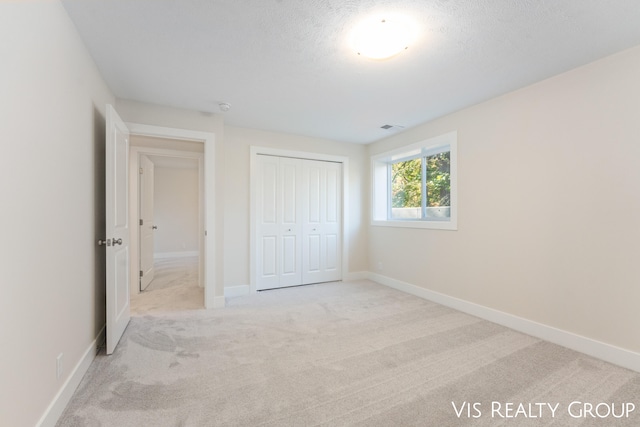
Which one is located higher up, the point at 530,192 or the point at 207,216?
the point at 530,192

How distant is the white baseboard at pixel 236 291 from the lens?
3795 millimetres

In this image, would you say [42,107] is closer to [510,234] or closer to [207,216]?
[207,216]

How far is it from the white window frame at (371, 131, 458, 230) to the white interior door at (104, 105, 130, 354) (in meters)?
3.44

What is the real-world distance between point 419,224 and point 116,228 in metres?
3.45

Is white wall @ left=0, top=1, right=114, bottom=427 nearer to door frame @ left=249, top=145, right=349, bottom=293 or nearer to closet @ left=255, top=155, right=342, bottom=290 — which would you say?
door frame @ left=249, top=145, right=349, bottom=293

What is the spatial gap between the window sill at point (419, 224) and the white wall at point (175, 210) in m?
5.34

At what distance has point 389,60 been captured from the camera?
220 centimetres

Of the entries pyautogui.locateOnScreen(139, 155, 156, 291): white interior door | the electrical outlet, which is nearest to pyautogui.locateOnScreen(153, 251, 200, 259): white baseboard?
pyautogui.locateOnScreen(139, 155, 156, 291): white interior door

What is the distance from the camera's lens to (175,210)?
743cm

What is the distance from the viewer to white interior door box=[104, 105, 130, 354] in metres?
2.21

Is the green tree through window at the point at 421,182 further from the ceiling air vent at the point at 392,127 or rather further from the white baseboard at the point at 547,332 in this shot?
the white baseboard at the point at 547,332

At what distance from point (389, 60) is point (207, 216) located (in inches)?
101

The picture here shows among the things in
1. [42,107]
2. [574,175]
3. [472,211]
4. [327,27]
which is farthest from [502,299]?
[42,107]

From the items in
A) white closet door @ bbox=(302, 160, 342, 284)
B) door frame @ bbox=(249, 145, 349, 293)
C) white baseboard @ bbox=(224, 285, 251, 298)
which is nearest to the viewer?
white baseboard @ bbox=(224, 285, 251, 298)
